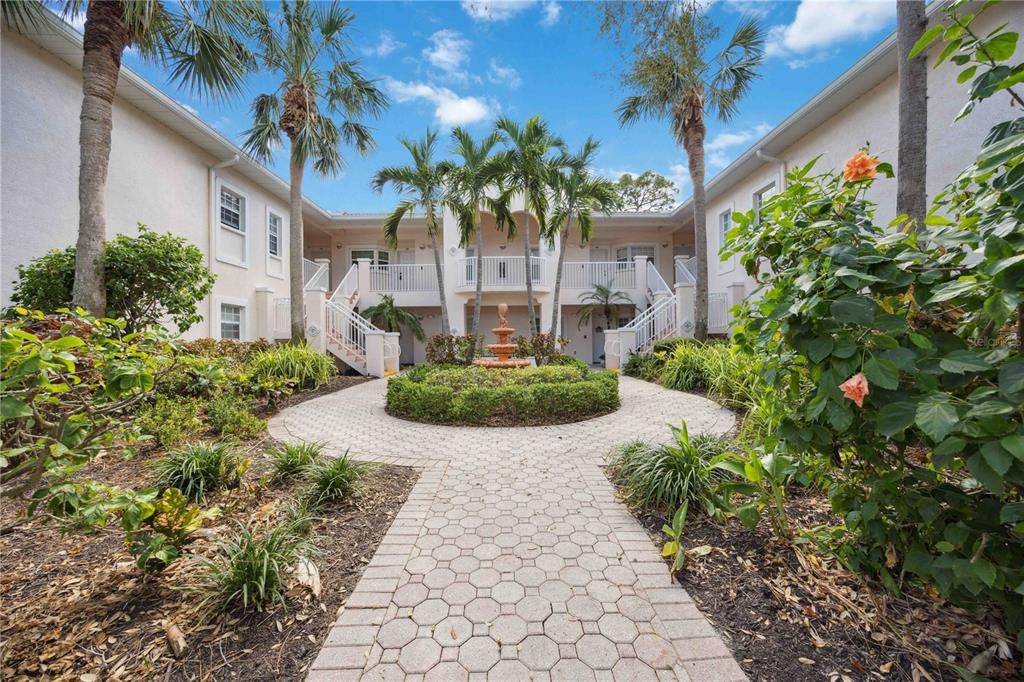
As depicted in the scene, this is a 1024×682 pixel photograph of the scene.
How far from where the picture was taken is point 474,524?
10.2 ft

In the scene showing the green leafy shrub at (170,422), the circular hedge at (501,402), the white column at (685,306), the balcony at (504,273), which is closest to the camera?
the green leafy shrub at (170,422)

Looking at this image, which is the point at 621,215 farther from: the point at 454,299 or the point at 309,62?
the point at 309,62

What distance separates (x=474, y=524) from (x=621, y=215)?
15.0 m

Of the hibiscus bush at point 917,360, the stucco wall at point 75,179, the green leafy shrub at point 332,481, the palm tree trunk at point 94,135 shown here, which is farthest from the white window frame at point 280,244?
the hibiscus bush at point 917,360

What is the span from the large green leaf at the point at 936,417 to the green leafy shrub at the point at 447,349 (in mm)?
9481

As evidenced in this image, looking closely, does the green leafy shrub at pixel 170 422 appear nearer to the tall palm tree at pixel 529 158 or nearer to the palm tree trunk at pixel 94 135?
the palm tree trunk at pixel 94 135

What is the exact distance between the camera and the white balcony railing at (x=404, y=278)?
49.6ft

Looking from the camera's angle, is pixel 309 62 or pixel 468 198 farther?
pixel 468 198

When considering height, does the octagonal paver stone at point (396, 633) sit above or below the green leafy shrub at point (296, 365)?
below

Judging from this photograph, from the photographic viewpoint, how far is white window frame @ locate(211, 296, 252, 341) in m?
10.5

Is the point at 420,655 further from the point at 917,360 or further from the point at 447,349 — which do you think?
the point at 447,349

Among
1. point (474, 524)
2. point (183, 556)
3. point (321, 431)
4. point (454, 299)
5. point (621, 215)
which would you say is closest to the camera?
point (183, 556)

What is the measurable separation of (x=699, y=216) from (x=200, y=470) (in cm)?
1103

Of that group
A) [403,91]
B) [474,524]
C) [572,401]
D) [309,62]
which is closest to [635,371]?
[572,401]
